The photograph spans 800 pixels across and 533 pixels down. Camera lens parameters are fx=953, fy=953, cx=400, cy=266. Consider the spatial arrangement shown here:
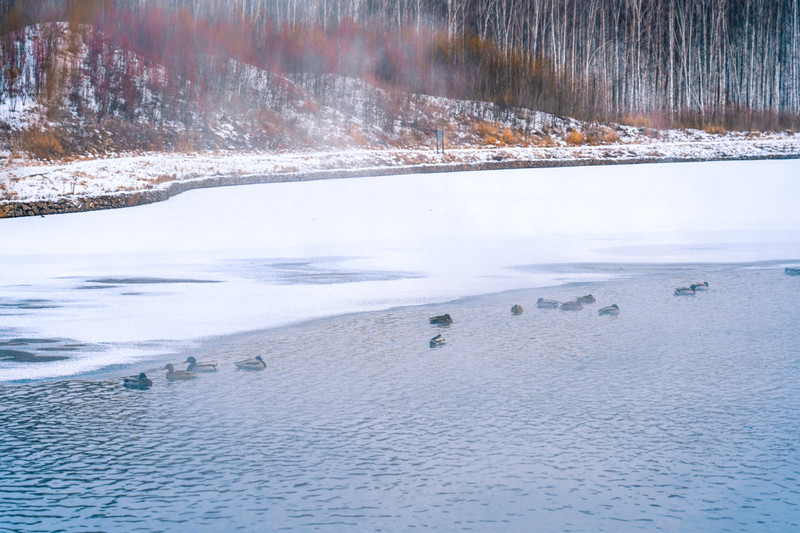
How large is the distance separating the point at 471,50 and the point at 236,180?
4073cm

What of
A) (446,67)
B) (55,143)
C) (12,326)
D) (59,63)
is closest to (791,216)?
(12,326)

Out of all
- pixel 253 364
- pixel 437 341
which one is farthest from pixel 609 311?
pixel 253 364

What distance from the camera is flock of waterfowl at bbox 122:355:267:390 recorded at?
6984 mm

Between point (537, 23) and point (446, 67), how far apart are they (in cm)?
778

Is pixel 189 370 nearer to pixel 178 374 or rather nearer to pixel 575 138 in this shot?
pixel 178 374

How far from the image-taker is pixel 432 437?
5.74 m

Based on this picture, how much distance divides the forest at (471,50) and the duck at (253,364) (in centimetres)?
5017

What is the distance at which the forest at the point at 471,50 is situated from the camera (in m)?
59.1

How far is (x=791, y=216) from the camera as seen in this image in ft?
66.4

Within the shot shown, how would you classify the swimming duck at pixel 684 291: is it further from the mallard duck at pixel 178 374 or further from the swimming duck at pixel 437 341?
the mallard duck at pixel 178 374

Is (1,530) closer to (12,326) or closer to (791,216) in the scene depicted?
(12,326)

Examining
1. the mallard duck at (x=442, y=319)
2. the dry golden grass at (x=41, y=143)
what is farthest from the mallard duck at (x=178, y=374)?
the dry golden grass at (x=41, y=143)

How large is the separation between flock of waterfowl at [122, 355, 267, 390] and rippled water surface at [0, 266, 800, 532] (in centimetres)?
9

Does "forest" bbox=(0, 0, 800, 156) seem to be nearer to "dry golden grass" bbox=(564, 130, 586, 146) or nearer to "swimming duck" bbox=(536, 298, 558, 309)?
"dry golden grass" bbox=(564, 130, 586, 146)
